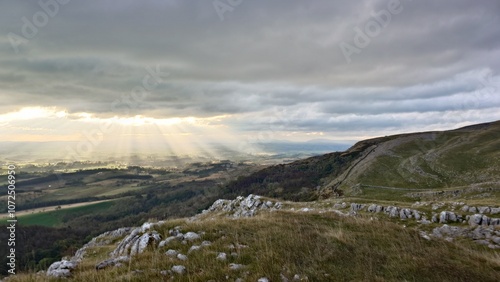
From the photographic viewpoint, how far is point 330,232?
15.8 m

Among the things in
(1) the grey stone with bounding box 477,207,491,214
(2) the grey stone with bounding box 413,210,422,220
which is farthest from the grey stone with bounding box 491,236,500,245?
(1) the grey stone with bounding box 477,207,491,214

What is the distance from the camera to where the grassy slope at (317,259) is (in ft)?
32.3

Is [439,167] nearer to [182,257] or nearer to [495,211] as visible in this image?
[495,211]

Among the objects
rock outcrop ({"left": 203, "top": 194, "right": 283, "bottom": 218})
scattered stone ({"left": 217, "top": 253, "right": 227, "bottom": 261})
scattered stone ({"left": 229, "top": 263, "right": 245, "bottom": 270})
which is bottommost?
rock outcrop ({"left": 203, "top": 194, "right": 283, "bottom": 218})

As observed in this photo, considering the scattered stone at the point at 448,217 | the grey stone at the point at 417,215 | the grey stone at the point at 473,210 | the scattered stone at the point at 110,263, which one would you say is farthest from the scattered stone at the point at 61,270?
the grey stone at the point at 473,210

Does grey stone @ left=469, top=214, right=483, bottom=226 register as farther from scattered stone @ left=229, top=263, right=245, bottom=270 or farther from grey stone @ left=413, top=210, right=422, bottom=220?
scattered stone @ left=229, top=263, right=245, bottom=270

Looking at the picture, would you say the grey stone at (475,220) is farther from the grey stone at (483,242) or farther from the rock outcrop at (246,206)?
the rock outcrop at (246,206)

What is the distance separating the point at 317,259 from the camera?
1139cm

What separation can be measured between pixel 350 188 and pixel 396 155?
3720 centimetres

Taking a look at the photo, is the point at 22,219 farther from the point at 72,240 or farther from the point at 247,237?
the point at 247,237

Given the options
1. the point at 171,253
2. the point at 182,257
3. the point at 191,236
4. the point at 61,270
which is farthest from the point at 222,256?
the point at 61,270

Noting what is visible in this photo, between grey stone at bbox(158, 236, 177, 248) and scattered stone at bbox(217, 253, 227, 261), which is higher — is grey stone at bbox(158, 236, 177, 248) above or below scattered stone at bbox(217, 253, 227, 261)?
below

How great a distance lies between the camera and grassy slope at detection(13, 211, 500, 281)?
985cm

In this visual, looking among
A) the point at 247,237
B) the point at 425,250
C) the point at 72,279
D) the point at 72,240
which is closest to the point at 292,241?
the point at 247,237
